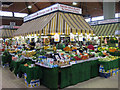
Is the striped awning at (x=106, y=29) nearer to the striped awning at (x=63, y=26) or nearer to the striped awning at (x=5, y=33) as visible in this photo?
the striped awning at (x=63, y=26)

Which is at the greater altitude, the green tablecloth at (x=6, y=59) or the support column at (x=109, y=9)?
the support column at (x=109, y=9)

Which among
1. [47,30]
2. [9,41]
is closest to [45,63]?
[47,30]

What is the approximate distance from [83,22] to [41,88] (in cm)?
478

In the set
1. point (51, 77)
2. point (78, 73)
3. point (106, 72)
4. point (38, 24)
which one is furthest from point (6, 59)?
point (106, 72)

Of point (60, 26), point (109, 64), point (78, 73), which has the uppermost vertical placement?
point (60, 26)

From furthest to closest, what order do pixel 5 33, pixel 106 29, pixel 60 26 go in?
pixel 5 33, pixel 106 29, pixel 60 26

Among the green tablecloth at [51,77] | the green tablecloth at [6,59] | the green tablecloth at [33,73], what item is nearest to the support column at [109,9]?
the green tablecloth at [6,59]

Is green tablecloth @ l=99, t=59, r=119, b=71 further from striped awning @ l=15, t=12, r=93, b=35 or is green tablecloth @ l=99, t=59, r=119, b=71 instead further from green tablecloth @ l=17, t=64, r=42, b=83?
green tablecloth @ l=17, t=64, r=42, b=83

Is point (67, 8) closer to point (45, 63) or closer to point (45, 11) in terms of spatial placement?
point (45, 11)

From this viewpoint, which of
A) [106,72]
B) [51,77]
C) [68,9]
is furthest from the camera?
[68,9]

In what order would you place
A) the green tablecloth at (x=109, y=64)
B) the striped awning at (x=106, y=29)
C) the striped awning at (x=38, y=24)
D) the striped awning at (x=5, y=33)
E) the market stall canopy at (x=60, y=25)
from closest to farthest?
1. the green tablecloth at (x=109, y=64)
2. the market stall canopy at (x=60, y=25)
3. the striped awning at (x=38, y=24)
4. the striped awning at (x=106, y=29)
5. the striped awning at (x=5, y=33)

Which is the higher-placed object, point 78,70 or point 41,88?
point 78,70

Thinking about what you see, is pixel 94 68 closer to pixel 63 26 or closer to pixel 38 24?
pixel 63 26

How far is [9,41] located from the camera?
1680cm
